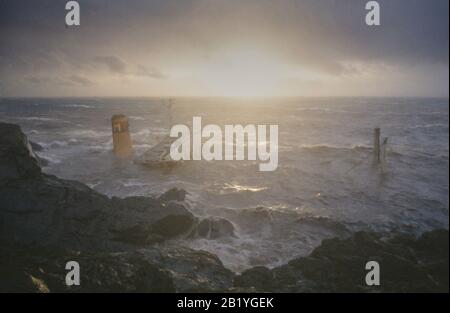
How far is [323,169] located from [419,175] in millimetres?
6708

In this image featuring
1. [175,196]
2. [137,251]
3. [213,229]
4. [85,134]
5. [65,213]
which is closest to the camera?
[137,251]

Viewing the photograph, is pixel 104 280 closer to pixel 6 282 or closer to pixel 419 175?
pixel 6 282

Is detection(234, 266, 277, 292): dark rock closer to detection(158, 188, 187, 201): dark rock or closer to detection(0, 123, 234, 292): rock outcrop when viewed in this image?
detection(0, 123, 234, 292): rock outcrop

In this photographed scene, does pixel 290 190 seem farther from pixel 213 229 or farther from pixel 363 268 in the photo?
pixel 363 268

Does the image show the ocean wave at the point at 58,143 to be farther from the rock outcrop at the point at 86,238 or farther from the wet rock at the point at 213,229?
the wet rock at the point at 213,229

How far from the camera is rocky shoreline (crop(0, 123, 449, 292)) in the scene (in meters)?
8.73

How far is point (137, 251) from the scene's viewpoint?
10.3 m

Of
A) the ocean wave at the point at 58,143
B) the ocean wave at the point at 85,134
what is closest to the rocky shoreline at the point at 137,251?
the ocean wave at the point at 58,143

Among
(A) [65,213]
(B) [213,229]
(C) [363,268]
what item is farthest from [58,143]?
(C) [363,268]

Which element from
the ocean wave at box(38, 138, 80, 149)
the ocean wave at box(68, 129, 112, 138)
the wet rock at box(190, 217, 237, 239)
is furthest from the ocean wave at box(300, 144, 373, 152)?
the ocean wave at box(68, 129, 112, 138)

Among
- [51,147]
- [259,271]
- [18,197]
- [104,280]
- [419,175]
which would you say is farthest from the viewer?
[51,147]
